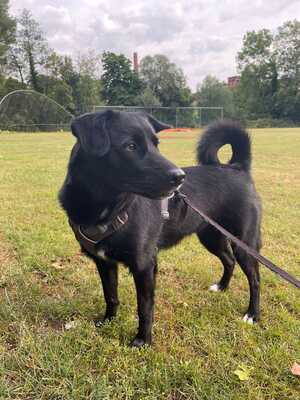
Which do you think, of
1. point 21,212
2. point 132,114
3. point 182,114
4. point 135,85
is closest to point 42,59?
point 135,85

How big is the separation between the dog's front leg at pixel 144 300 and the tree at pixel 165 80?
59.0m

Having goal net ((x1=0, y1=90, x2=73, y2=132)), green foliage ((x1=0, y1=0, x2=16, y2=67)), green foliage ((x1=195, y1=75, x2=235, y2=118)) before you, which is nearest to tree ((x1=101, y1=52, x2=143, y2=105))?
green foliage ((x1=195, y1=75, x2=235, y2=118))

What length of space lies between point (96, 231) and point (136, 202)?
0.33 meters

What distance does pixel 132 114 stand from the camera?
2.38 m

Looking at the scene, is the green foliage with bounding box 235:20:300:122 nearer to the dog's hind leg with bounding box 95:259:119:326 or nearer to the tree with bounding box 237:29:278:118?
the tree with bounding box 237:29:278:118

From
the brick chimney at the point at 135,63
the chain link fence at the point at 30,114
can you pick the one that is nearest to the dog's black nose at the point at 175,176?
the chain link fence at the point at 30,114

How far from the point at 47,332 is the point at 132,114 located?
157cm

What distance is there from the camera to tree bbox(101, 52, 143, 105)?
56219mm

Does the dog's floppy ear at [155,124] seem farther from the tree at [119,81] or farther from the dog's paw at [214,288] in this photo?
the tree at [119,81]

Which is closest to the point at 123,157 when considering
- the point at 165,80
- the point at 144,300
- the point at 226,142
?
the point at 144,300

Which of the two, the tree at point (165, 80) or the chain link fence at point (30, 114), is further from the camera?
the tree at point (165, 80)

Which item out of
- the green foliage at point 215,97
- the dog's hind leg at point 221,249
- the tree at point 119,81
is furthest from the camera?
the green foliage at point 215,97

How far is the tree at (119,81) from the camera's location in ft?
184

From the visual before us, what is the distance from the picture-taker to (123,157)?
2.17m
